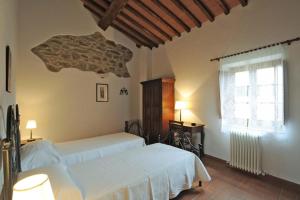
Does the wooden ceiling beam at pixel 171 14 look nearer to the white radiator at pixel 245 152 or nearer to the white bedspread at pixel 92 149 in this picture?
the white radiator at pixel 245 152

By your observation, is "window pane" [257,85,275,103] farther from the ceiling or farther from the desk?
the ceiling

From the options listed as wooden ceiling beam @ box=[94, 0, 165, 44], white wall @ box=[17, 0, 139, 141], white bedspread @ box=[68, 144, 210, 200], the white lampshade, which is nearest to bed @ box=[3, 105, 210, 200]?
white bedspread @ box=[68, 144, 210, 200]

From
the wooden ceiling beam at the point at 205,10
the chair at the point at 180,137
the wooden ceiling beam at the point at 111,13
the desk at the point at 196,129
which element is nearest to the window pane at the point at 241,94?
the desk at the point at 196,129

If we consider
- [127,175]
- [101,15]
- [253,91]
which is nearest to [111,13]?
[101,15]

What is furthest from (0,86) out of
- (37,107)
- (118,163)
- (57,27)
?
(57,27)

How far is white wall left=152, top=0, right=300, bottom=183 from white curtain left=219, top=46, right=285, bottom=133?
0.15 m

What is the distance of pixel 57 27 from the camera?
12.8ft

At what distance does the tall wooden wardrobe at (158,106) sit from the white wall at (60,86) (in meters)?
0.96

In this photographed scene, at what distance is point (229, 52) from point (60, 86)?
3833 mm

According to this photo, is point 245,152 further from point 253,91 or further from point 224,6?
point 224,6

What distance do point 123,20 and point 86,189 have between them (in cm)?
398

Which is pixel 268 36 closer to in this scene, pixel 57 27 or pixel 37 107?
pixel 57 27

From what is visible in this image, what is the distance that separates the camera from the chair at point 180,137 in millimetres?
3514

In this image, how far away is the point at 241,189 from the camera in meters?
2.46
